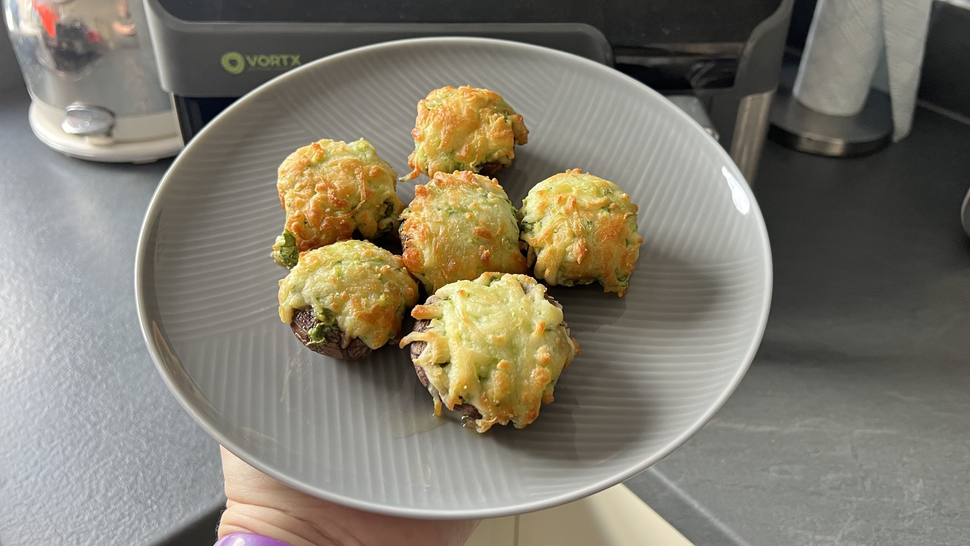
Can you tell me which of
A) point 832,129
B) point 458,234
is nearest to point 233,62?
point 458,234

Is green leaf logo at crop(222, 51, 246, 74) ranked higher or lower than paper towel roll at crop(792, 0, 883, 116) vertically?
higher

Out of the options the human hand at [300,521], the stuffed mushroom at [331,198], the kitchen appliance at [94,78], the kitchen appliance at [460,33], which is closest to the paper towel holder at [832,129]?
the kitchen appliance at [460,33]

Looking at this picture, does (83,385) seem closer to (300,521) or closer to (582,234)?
(300,521)

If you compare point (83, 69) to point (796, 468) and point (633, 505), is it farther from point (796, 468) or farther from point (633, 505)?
point (796, 468)

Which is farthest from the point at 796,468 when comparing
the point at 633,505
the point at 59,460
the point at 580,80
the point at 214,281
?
the point at 59,460

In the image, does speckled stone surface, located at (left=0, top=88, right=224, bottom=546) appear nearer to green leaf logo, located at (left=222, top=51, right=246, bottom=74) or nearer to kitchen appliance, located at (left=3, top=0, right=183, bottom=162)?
kitchen appliance, located at (left=3, top=0, right=183, bottom=162)

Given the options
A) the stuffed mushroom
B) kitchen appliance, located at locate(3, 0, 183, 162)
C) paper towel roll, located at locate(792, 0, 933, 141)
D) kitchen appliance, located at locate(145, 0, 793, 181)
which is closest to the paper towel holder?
paper towel roll, located at locate(792, 0, 933, 141)

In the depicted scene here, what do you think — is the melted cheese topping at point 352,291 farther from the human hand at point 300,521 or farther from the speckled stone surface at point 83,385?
the speckled stone surface at point 83,385
